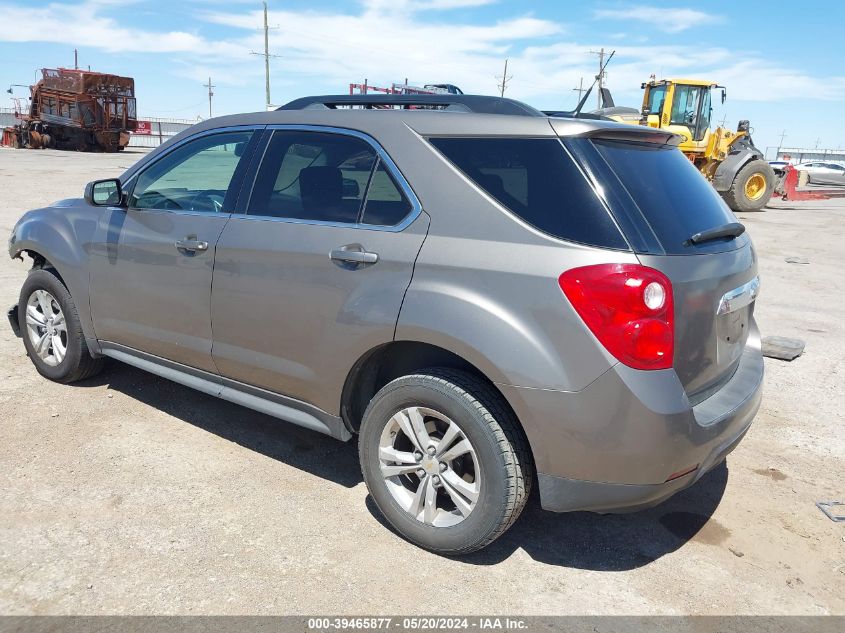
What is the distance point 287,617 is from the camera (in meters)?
2.52

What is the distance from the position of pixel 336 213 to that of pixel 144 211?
1.39 meters

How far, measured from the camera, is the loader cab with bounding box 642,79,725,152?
1752cm

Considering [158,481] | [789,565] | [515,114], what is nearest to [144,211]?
[158,481]

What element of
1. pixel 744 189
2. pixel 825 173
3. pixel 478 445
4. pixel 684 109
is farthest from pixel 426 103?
pixel 825 173

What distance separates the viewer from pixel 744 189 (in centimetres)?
1827

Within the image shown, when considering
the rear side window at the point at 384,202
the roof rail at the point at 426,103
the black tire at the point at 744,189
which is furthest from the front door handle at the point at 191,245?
the black tire at the point at 744,189

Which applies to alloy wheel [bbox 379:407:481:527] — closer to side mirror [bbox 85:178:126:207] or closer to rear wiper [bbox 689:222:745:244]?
rear wiper [bbox 689:222:745:244]

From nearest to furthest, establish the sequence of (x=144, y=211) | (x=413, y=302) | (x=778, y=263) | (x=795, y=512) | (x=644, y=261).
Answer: (x=644, y=261)
(x=413, y=302)
(x=795, y=512)
(x=144, y=211)
(x=778, y=263)

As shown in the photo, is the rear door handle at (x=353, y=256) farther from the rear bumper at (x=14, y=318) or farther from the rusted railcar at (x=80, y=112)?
the rusted railcar at (x=80, y=112)

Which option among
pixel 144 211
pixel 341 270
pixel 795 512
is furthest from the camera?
pixel 144 211

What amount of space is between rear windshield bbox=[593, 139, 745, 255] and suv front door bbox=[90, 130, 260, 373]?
6.28 feet

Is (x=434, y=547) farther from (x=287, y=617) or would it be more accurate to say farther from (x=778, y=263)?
(x=778, y=263)

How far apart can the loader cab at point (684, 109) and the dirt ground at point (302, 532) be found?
47.5ft

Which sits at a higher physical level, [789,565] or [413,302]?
[413,302]
